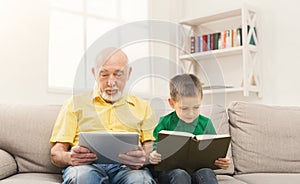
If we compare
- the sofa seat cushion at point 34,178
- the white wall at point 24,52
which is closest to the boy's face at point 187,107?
the sofa seat cushion at point 34,178

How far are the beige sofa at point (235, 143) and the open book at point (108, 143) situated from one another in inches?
11.9

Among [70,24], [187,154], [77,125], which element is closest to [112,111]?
[77,125]

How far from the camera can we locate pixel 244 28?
3748 mm

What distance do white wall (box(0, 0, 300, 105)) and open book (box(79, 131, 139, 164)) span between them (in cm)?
170

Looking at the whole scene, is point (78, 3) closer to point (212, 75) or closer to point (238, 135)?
point (212, 75)

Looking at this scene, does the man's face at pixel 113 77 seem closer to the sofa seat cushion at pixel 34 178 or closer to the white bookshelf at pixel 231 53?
the sofa seat cushion at pixel 34 178

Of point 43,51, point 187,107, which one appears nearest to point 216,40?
point 43,51

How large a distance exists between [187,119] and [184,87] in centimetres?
15

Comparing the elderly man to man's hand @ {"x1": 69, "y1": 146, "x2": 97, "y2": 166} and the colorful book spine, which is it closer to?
man's hand @ {"x1": 69, "y1": 146, "x2": 97, "y2": 166}

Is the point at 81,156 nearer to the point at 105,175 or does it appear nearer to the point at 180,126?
the point at 105,175

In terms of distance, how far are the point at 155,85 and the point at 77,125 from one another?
1058 millimetres

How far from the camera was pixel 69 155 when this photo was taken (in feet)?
6.36

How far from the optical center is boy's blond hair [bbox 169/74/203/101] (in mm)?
2041

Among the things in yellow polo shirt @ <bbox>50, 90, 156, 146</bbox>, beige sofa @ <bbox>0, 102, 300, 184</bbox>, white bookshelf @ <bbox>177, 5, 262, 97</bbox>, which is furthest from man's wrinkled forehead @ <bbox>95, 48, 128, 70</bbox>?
white bookshelf @ <bbox>177, 5, 262, 97</bbox>
